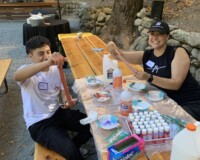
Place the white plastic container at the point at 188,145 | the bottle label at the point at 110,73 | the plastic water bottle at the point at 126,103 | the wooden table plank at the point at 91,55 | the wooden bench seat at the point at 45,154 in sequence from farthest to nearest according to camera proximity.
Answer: the wooden table plank at the point at 91,55, the bottle label at the point at 110,73, the wooden bench seat at the point at 45,154, the plastic water bottle at the point at 126,103, the white plastic container at the point at 188,145

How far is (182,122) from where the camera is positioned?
1.64 m

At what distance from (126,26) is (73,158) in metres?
5.17

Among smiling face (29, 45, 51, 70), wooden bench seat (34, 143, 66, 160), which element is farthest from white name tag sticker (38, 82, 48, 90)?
wooden bench seat (34, 143, 66, 160)

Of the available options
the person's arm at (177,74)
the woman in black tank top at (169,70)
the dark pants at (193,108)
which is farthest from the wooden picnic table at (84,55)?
the dark pants at (193,108)

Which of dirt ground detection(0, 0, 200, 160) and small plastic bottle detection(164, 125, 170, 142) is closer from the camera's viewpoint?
small plastic bottle detection(164, 125, 170, 142)

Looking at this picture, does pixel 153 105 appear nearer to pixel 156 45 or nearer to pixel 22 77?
pixel 156 45

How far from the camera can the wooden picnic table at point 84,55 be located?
2.86 meters

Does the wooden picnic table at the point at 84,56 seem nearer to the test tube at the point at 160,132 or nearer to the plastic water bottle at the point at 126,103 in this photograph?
the plastic water bottle at the point at 126,103

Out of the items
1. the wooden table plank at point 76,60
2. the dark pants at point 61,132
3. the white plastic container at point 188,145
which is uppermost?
the white plastic container at point 188,145

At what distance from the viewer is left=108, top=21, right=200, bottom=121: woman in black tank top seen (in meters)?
2.20

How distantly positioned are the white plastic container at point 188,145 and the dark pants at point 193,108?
123 centimetres

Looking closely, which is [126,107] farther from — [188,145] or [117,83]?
[188,145]

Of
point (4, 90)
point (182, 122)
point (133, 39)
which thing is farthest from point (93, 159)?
point (133, 39)

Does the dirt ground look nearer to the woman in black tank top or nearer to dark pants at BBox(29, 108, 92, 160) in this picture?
dark pants at BBox(29, 108, 92, 160)
